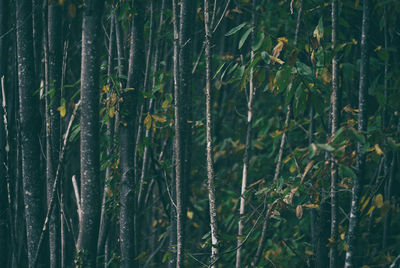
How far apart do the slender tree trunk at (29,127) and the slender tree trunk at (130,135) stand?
513 millimetres

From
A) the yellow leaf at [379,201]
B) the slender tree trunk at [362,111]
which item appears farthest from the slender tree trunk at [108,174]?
the yellow leaf at [379,201]

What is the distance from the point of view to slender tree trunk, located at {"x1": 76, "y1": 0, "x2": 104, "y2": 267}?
Answer: 2.29 meters

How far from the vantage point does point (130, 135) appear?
2.54 meters

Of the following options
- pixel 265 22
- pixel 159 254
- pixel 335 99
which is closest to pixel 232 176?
pixel 159 254

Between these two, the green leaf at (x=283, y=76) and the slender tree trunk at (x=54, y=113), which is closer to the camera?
the green leaf at (x=283, y=76)

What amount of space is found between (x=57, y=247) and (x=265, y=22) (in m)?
2.54

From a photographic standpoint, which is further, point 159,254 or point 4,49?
point 159,254

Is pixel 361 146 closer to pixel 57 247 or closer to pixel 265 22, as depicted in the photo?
pixel 57 247

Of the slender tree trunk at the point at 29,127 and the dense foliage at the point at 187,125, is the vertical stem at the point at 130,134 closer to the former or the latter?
the dense foliage at the point at 187,125

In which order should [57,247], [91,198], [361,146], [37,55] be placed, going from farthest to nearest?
1. [37,55]
2. [57,247]
3. [91,198]
4. [361,146]

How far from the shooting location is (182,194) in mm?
2414

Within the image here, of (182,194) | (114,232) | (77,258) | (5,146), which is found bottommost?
(114,232)

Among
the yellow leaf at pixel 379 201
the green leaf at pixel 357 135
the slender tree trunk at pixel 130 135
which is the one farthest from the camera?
the slender tree trunk at pixel 130 135

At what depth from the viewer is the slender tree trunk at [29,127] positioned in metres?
2.64
